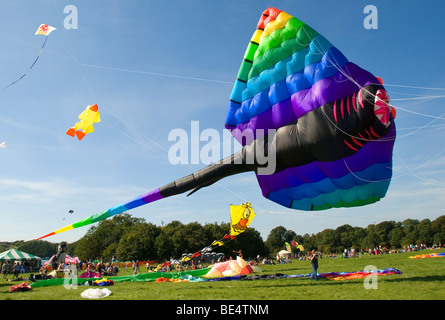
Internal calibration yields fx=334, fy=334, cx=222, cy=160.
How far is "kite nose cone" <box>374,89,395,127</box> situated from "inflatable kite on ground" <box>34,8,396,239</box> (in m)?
0.02

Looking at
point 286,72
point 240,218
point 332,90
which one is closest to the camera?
point 332,90

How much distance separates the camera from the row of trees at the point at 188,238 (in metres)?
54.7

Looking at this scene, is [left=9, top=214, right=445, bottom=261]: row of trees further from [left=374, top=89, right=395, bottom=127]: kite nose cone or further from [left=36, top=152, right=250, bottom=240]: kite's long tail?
[left=374, top=89, right=395, bottom=127]: kite nose cone

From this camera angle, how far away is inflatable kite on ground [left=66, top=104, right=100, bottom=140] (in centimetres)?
1090

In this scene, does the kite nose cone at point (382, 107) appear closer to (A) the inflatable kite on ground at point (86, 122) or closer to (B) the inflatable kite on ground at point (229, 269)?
(A) the inflatable kite on ground at point (86, 122)

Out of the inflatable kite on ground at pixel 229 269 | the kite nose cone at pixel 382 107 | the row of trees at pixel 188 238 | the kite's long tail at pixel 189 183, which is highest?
the kite nose cone at pixel 382 107

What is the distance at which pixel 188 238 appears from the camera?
57406 mm

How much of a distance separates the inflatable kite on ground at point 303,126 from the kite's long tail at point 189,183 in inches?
1.3

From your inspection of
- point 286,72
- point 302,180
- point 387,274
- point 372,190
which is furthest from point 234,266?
point 286,72

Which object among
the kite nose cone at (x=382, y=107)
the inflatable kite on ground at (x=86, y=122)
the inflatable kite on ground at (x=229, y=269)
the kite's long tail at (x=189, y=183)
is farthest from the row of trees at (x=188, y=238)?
the kite nose cone at (x=382, y=107)
